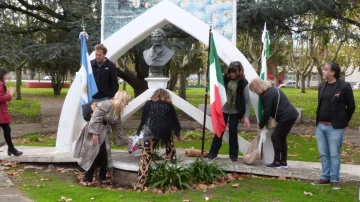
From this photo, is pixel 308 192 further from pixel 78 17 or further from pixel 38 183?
pixel 78 17

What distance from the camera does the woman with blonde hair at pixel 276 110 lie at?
25.0 feet

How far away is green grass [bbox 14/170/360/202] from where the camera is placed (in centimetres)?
653

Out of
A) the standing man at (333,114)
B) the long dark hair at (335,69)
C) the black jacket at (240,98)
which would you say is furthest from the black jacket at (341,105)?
the black jacket at (240,98)

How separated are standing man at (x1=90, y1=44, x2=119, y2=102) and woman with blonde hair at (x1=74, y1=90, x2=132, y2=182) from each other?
75 centimetres

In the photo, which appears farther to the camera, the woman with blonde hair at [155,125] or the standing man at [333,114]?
the woman with blonde hair at [155,125]

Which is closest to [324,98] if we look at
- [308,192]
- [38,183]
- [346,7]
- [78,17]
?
[308,192]

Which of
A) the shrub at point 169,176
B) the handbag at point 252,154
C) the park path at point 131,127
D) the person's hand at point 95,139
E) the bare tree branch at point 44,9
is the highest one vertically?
the bare tree branch at point 44,9

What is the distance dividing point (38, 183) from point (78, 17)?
30.8 feet

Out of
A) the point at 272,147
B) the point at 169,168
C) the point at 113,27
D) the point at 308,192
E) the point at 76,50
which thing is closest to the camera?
the point at 308,192

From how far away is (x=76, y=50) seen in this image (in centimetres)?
1498

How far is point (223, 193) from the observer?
22.2 feet

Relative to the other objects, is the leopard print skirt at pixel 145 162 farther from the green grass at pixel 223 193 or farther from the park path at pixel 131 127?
the park path at pixel 131 127

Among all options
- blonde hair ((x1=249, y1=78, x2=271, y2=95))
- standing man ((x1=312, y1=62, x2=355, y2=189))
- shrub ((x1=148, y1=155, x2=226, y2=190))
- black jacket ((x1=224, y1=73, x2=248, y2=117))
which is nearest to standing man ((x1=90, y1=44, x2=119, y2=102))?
shrub ((x1=148, y1=155, x2=226, y2=190))

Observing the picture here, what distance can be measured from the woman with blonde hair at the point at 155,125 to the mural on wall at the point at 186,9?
81.0 inches
